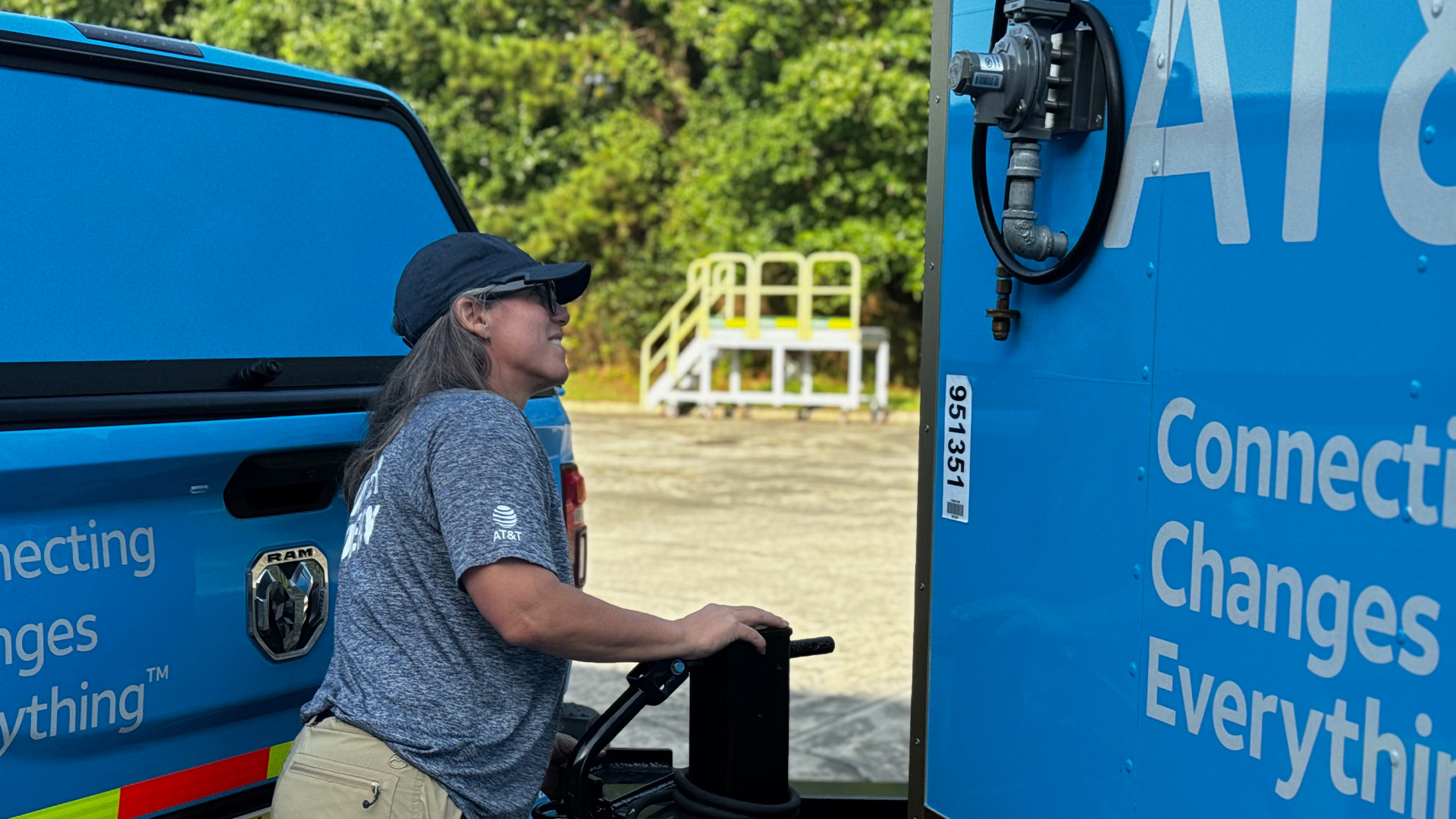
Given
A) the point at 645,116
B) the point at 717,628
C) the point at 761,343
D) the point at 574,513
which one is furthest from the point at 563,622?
the point at 645,116

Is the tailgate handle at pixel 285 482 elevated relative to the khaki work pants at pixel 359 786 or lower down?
elevated

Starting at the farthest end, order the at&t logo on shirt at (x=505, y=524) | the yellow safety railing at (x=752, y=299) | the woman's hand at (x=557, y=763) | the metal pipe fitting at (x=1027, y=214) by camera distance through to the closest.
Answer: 1. the yellow safety railing at (x=752, y=299)
2. the woman's hand at (x=557, y=763)
3. the metal pipe fitting at (x=1027, y=214)
4. the at&t logo on shirt at (x=505, y=524)

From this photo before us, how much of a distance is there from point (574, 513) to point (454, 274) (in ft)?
3.27

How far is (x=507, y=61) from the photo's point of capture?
21188 millimetres

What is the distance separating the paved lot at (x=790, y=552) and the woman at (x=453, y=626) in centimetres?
274

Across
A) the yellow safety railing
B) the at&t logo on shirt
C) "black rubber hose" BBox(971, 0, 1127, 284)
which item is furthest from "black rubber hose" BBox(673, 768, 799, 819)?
the yellow safety railing

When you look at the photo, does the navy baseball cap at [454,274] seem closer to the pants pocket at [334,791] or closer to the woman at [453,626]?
the woman at [453,626]

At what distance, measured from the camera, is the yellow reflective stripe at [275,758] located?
254 cm

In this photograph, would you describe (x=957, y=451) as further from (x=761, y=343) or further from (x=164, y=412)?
(x=761, y=343)

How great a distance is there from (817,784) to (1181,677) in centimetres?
159

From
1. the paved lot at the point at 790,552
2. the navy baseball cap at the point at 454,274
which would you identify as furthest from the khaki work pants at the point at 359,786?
the paved lot at the point at 790,552

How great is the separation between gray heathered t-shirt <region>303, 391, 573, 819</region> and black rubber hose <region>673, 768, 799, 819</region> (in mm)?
356

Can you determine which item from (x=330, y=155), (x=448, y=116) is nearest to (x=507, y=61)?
(x=448, y=116)

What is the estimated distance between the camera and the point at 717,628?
230cm
